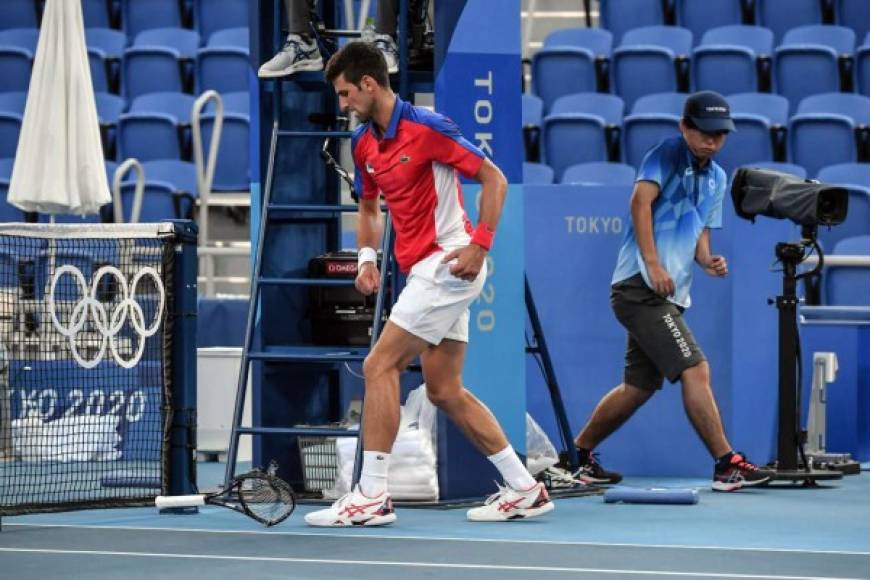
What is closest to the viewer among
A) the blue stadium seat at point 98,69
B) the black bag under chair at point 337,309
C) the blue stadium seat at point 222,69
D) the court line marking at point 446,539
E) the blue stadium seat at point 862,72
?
the court line marking at point 446,539

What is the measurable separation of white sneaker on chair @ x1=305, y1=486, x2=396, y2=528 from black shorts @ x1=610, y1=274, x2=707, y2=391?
1.99m

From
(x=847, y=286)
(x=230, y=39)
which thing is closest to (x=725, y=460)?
(x=847, y=286)

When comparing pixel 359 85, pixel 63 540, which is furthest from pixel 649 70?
pixel 63 540

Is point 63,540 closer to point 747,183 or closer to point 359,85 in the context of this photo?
point 359,85

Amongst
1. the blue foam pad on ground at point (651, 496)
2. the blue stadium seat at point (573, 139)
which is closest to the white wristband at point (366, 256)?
the blue foam pad on ground at point (651, 496)

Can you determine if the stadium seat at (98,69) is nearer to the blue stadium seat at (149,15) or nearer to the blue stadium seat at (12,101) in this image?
the blue stadium seat at (12,101)

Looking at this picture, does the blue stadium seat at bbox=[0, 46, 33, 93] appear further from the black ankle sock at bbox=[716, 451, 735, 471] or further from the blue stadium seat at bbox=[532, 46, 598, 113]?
the black ankle sock at bbox=[716, 451, 735, 471]

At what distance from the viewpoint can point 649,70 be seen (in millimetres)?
14781

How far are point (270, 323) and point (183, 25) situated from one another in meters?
9.49

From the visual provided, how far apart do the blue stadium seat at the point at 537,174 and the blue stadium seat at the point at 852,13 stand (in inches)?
148

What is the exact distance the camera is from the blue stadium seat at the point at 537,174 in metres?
13.1

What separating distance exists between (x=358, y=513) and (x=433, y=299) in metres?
0.86

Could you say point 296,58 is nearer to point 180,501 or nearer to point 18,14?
point 180,501

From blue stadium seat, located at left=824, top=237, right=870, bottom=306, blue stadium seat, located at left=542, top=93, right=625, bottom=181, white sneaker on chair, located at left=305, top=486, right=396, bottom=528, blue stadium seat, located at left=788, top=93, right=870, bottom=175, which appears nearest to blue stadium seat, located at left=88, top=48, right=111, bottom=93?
blue stadium seat, located at left=542, top=93, right=625, bottom=181
